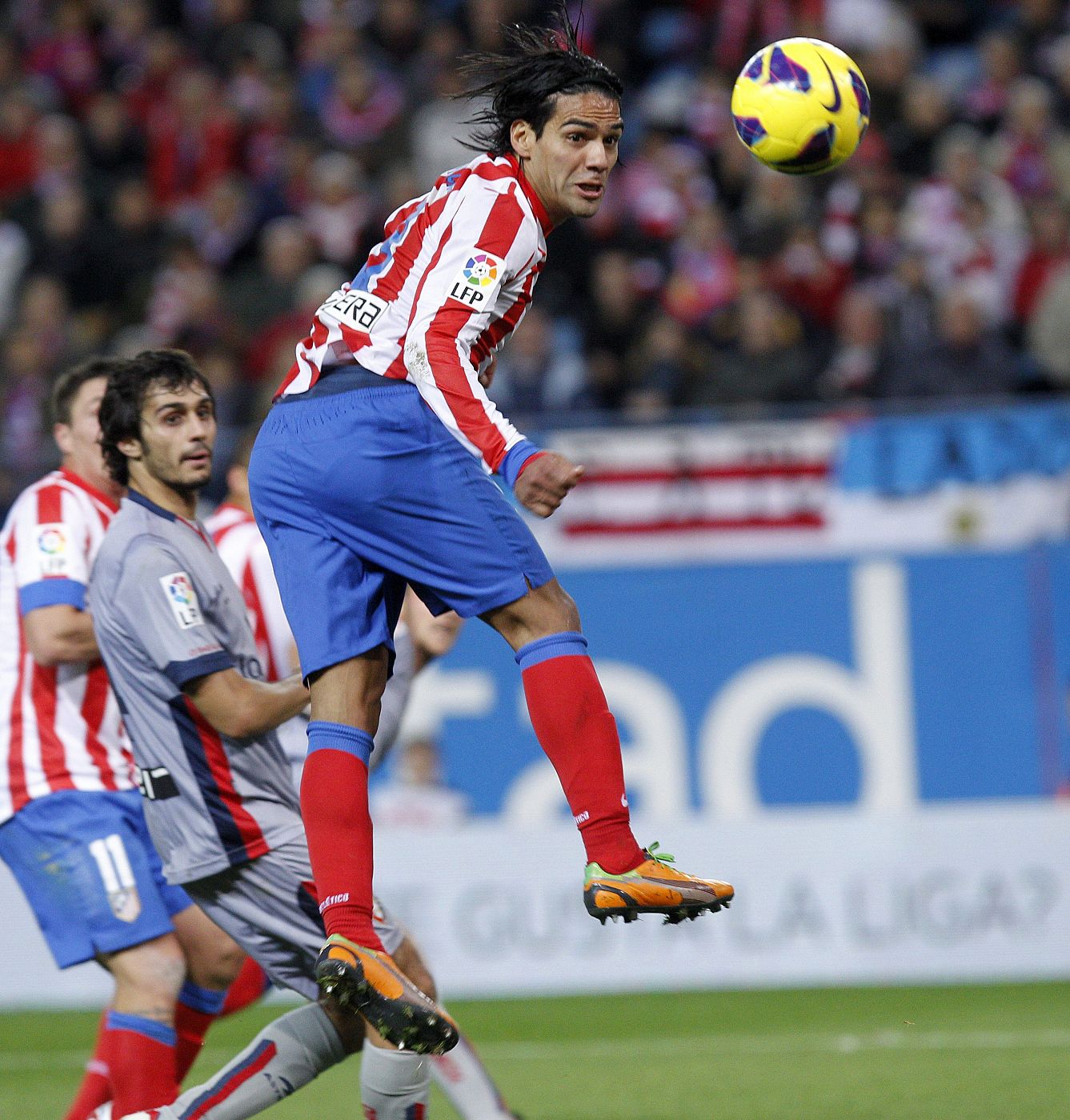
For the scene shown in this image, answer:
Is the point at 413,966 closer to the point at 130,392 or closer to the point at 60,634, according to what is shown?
the point at 60,634

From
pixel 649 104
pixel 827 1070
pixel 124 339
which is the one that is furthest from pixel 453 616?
pixel 649 104

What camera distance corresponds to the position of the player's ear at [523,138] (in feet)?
14.0

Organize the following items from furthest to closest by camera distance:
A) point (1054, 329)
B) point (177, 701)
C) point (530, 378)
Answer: point (530, 378) < point (1054, 329) < point (177, 701)

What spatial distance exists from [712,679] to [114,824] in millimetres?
5451

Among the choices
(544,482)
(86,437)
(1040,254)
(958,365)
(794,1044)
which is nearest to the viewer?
(544,482)

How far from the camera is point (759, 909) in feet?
28.8

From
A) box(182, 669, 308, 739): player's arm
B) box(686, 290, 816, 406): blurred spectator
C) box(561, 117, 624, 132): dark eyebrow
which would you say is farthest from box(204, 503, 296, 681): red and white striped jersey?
box(686, 290, 816, 406): blurred spectator

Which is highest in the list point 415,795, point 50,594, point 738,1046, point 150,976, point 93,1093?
point 50,594

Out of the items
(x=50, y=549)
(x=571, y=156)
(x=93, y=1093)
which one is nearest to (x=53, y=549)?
(x=50, y=549)

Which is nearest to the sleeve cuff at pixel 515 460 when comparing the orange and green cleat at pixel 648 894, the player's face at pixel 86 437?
the orange and green cleat at pixel 648 894

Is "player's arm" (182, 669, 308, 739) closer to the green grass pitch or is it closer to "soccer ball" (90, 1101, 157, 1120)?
"soccer ball" (90, 1101, 157, 1120)

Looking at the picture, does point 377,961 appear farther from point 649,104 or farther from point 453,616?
point 649,104

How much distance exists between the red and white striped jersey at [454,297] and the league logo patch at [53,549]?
1291 mm

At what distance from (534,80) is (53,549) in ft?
6.47
